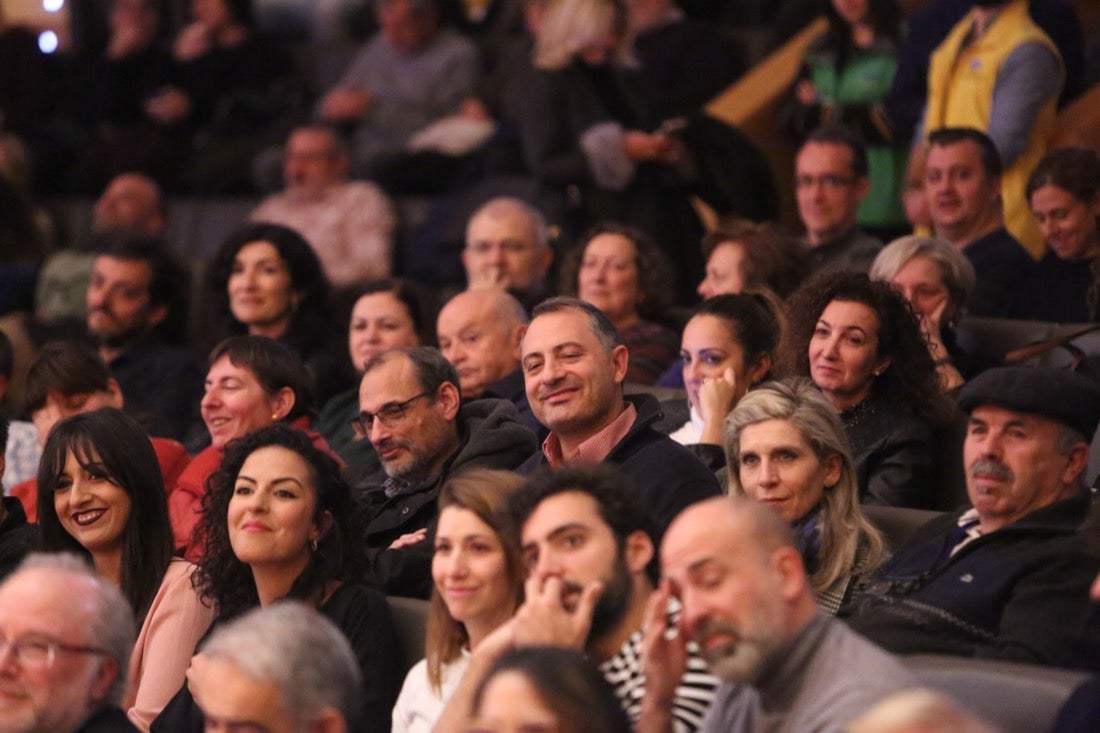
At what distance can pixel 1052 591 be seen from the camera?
328 centimetres

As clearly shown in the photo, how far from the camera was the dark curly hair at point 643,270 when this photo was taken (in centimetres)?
562

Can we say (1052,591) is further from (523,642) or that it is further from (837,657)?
(523,642)

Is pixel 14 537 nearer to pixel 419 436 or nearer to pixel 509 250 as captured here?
pixel 419 436

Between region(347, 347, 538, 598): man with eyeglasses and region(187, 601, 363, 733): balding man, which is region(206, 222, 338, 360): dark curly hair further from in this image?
region(187, 601, 363, 733): balding man

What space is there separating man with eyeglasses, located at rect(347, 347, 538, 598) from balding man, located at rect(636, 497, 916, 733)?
53.4 inches

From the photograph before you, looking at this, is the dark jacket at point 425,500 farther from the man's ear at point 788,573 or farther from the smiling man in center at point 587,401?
the man's ear at point 788,573

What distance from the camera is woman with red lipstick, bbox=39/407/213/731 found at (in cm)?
414

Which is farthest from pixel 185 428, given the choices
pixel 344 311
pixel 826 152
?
pixel 826 152

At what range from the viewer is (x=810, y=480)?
385 cm

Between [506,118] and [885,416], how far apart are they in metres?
3.25

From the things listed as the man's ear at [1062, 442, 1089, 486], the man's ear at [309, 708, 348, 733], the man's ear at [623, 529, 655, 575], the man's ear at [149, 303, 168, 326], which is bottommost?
the man's ear at [309, 708, 348, 733]

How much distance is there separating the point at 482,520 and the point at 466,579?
0.10 m

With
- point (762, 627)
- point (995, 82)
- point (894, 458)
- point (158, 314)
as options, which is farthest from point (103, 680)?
point (995, 82)

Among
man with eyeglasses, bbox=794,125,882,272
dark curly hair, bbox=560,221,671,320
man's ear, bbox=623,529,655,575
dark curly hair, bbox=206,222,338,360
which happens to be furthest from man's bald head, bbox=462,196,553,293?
→ man's ear, bbox=623,529,655,575
